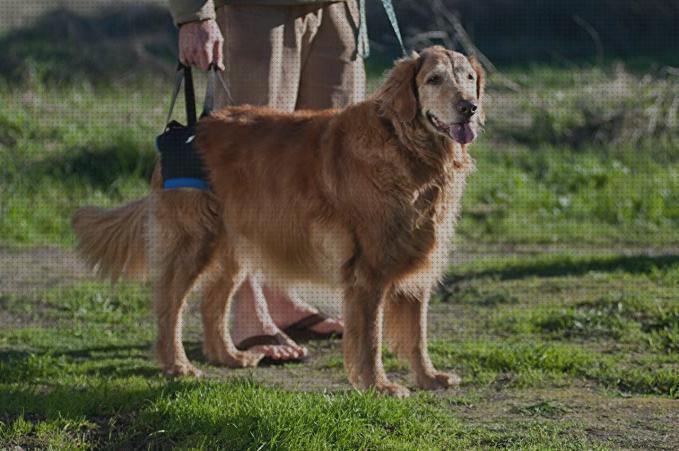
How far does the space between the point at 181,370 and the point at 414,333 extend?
109cm

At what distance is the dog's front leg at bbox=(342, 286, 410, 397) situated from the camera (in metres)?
5.08

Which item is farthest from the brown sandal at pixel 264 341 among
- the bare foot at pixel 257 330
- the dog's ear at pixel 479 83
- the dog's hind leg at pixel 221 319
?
the dog's ear at pixel 479 83

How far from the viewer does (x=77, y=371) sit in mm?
5527

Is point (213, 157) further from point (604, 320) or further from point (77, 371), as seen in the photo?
point (604, 320)

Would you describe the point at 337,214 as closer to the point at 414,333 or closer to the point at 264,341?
the point at 414,333

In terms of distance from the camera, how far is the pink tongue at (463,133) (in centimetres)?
476

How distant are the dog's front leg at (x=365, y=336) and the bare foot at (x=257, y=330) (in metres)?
0.81

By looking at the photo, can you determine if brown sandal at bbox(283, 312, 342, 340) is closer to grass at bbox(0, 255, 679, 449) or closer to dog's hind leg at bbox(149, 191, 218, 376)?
grass at bbox(0, 255, 679, 449)

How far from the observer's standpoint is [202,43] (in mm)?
5324

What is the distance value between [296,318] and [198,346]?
0.54 m

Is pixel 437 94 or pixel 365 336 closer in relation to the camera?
pixel 437 94

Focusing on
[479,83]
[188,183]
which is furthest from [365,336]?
[479,83]

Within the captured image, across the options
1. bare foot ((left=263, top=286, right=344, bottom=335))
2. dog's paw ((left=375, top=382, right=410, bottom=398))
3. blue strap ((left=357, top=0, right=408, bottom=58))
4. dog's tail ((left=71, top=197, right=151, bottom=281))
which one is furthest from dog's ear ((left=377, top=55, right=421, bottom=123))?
bare foot ((left=263, top=286, right=344, bottom=335))

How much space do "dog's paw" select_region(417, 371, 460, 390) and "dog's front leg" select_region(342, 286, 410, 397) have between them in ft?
0.63
